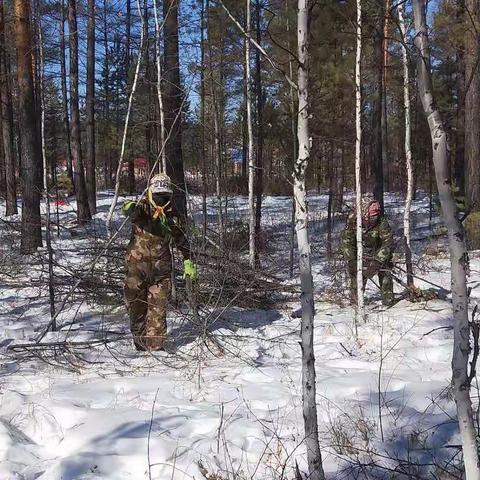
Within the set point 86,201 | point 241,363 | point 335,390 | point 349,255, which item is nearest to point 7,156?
point 86,201

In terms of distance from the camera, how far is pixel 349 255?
23.1ft

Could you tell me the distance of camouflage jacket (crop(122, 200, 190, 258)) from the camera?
18.1ft

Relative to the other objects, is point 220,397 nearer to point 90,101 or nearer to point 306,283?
point 306,283

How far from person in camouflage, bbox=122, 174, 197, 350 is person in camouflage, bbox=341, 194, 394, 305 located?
2.45 meters

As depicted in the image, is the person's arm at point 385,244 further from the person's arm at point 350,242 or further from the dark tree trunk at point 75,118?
the dark tree trunk at point 75,118

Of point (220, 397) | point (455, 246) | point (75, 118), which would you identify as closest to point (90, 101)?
point (75, 118)

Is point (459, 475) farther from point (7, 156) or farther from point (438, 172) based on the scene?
point (7, 156)

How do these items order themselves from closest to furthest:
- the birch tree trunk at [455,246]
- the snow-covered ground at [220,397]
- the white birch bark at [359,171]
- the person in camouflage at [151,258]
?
the birch tree trunk at [455,246]
the snow-covered ground at [220,397]
the person in camouflage at [151,258]
the white birch bark at [359,171]

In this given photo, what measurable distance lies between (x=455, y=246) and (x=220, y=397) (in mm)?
2435

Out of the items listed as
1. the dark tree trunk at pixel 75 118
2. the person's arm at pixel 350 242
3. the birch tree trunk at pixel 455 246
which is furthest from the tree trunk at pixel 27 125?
the birch tree trunk at pixel 455 246

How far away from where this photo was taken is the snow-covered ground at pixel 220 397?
2.96m

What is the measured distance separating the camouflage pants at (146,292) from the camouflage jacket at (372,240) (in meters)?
2.59

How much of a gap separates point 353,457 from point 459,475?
56cm

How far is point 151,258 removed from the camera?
5543 mm
